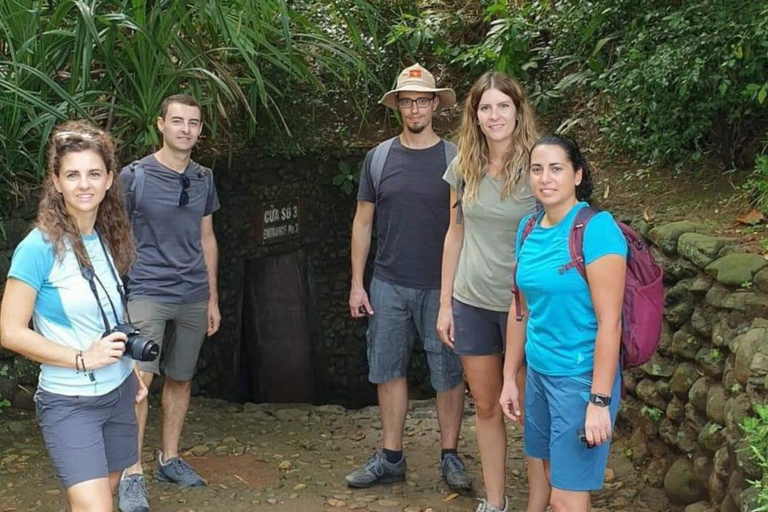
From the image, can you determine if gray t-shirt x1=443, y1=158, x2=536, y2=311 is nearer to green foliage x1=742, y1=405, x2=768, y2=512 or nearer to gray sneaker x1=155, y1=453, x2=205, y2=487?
green foliage x1=742, y1=405, x2=768, y2=512

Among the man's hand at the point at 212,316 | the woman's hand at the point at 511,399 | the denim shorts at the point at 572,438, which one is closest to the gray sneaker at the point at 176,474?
the man's hand at the point at 212,316

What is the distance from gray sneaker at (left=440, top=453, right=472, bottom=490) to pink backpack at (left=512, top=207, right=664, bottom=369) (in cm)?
146

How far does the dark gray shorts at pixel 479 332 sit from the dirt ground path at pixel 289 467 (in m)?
0.83

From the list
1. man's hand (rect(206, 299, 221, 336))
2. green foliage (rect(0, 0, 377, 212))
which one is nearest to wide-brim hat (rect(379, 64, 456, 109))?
green foliage (rect(0, 0, 377, 212))

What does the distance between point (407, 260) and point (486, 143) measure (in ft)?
2.26

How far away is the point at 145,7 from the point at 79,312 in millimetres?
2331

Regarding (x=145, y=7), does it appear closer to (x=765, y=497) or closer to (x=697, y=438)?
(x=697, y=438)

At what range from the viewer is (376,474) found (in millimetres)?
3920

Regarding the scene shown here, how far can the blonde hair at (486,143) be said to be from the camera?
3.17m

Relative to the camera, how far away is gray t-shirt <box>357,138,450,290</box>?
3680mm

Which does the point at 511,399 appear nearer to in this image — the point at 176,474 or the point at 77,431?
the point at 77,431

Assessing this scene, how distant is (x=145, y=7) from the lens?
170 inches

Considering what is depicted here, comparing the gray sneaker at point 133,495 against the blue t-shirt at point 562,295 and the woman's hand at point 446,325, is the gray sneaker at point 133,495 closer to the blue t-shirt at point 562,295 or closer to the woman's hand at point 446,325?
the woman's hand at point 446,325

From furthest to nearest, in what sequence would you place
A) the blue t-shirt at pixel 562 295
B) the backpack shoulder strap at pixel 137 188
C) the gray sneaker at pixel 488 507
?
the backpack shoulder strap at pixel 137 188 < the gray sneaker at pixel 488 507 < the blue t-shirt at pixel 562 295
